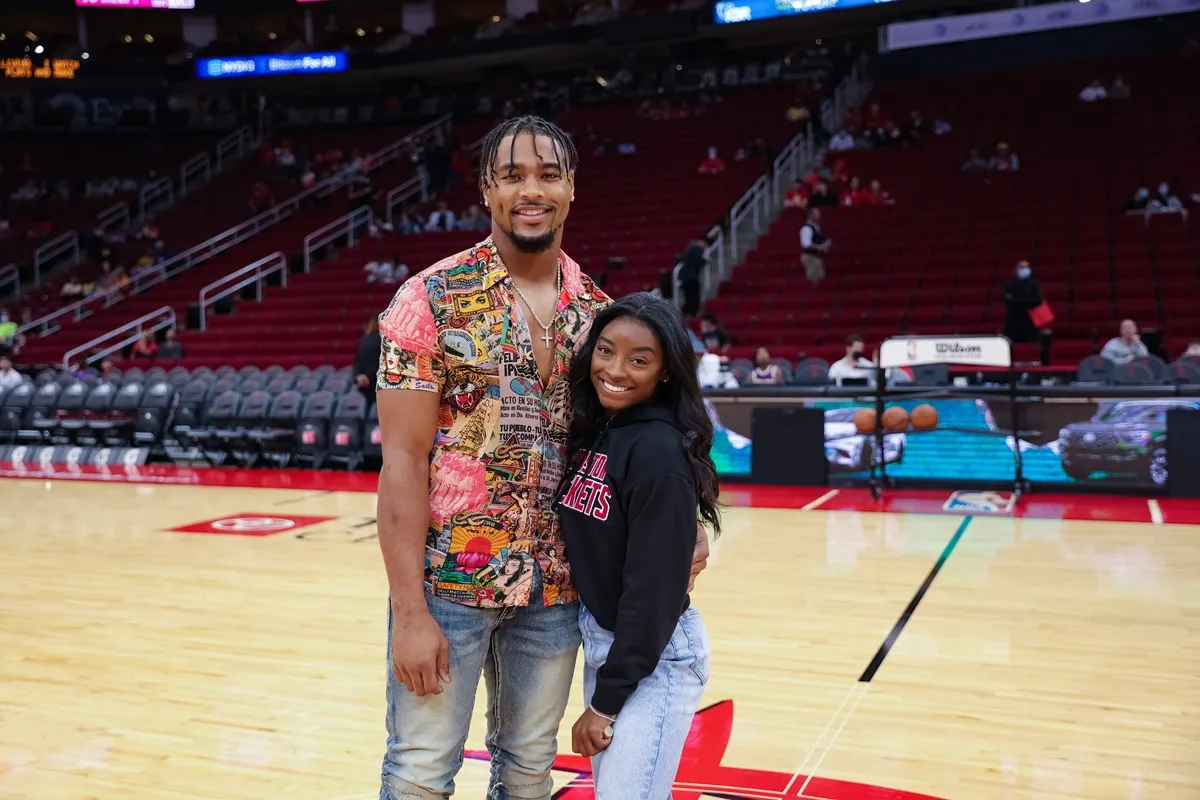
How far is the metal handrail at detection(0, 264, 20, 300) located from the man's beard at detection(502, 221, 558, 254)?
22.4 metres

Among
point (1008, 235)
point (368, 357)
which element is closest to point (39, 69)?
point (368, 357)

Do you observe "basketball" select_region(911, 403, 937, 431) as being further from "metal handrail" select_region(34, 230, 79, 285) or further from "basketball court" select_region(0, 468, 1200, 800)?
"metal handrail" select_region(34, 230, 79, 285)

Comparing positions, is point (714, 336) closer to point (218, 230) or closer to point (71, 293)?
point (71, 293)

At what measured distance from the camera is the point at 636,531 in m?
1.81

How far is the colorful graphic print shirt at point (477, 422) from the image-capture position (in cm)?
182

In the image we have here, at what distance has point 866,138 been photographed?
17.8 meters

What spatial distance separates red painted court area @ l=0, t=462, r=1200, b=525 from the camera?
294 inches

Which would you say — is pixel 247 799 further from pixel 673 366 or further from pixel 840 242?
pixel 840 242

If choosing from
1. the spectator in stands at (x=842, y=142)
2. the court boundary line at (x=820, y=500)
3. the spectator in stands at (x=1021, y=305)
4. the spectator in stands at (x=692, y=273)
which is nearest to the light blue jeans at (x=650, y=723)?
the court boundary line at (x=820, y=500)

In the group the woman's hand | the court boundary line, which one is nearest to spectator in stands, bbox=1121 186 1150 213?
the court boundary line

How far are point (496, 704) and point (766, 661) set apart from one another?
2330 millimetres

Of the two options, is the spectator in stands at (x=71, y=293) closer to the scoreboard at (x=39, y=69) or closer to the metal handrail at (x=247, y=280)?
the metal handrail at (x=247, y=280)

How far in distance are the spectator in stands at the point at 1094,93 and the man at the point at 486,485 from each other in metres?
17.6

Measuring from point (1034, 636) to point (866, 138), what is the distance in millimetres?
14482
